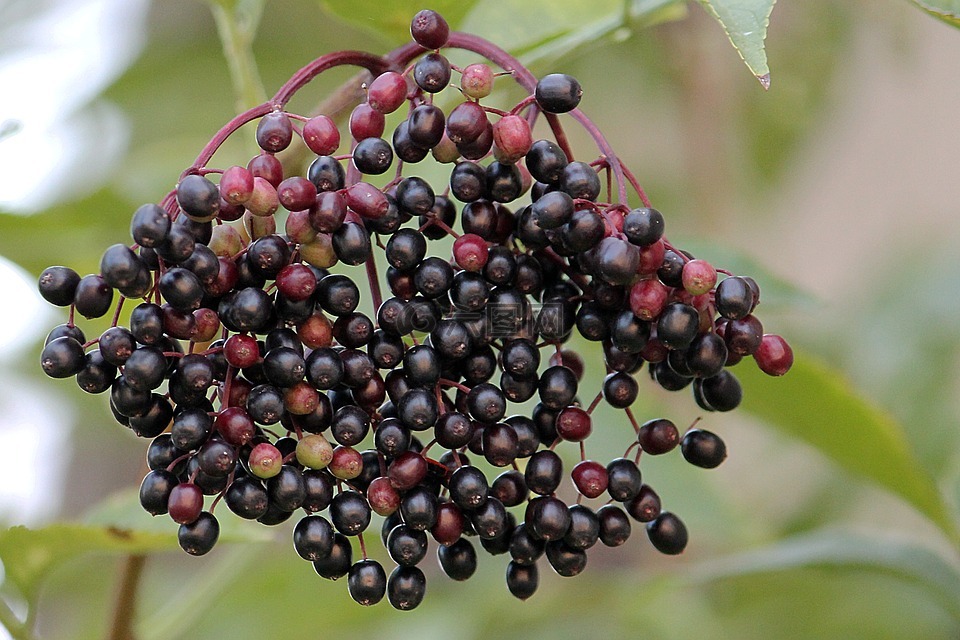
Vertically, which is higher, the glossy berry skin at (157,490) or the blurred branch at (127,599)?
the glossy berry skin at (157,490)

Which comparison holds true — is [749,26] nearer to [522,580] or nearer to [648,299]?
[648,299]

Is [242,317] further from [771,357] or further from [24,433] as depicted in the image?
[24,433]

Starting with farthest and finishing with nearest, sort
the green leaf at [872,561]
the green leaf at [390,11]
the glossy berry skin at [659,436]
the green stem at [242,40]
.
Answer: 1. the green leaf at [872,561]
2. the green stem at [242,40]
3. the green leaf at [390,11]
4. the glossy berry skin at [659,436]

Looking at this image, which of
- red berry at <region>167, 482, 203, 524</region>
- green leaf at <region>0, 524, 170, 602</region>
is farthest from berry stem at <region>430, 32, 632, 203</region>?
green leaf at <region>0, 524, 170, 602</region>

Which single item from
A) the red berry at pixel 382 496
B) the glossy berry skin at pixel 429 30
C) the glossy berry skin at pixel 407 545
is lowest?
the glossy berry skin at pixel 407 545

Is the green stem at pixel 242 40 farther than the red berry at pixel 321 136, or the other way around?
the green stem at pixel 242 40

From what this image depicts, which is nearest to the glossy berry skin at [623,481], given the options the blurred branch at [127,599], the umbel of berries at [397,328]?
the umbel of berries at [397,328]

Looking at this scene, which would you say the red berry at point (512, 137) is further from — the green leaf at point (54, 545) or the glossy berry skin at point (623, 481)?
the green leaf at point (54, 545)
